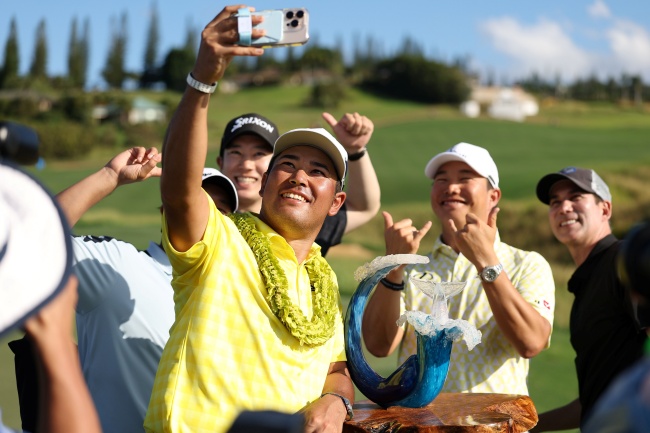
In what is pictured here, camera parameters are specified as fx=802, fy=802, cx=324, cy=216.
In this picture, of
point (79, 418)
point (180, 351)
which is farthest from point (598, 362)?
point (79, 418)

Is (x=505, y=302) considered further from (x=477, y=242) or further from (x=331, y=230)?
(x=331, y=230)

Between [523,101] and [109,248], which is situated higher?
[109,248]

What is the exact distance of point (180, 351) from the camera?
2471 millimetres

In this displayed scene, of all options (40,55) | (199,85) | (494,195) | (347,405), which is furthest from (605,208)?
(40,55)

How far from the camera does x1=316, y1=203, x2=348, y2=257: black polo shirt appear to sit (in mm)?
4117

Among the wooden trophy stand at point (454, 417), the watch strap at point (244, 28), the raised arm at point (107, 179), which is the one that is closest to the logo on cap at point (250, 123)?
the raised arm at point (107, 179)

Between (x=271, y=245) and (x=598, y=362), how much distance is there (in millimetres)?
1773

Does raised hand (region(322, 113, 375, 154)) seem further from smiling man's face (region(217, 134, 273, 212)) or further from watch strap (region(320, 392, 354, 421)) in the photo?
watch strap (region(320, 392, 354, 421))

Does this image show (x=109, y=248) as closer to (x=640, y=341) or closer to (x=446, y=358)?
(x=446, y=358)

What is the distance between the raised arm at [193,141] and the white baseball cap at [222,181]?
121 cm

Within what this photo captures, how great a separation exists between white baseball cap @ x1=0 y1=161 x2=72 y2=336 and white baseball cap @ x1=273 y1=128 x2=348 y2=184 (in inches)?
60.5

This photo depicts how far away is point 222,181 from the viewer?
3736mm

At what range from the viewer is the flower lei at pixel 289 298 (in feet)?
8.45

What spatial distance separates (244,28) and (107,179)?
3.95ft
